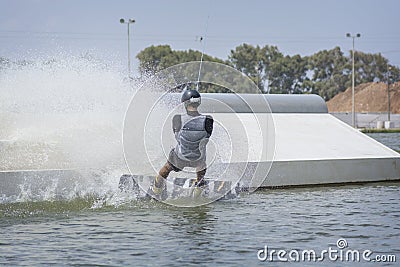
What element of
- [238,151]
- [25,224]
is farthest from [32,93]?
[25,224]

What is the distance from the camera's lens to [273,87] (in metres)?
119

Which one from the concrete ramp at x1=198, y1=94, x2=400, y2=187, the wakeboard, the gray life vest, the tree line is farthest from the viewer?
the tree line

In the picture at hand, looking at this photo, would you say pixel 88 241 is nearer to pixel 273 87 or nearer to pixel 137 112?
pixel 137 112

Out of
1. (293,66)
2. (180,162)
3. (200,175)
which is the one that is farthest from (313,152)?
(293,66)

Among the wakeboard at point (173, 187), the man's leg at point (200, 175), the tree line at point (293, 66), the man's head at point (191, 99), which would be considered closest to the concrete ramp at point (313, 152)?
the wakeboard at point (173, 187)

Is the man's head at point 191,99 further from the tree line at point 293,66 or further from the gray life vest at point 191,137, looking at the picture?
the tree line at point 293,66

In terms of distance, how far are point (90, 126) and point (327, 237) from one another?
6869mm

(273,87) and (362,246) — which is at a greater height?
(273,87)

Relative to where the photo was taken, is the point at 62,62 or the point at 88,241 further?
the point at 62,62

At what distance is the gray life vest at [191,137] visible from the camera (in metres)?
11.7

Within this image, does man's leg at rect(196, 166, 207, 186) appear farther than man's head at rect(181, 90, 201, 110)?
Yes

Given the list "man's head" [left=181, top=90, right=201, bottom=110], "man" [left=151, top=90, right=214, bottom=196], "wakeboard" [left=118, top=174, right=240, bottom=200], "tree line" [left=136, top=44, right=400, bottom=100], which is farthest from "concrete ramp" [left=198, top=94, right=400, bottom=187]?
"tree line" [left=136, top=44, right=400, bottom=100]

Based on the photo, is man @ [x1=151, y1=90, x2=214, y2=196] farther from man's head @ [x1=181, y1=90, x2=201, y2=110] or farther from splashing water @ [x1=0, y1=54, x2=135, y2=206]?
splashing water @ [x1=0, y1=54, x2=135, y2=206]

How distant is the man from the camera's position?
11.8 meters
